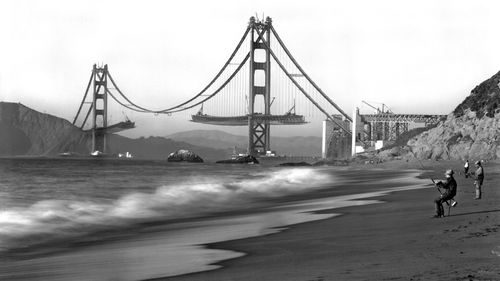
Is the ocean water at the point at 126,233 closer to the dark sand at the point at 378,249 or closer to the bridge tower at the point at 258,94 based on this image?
the dark sand at the point at 378,249

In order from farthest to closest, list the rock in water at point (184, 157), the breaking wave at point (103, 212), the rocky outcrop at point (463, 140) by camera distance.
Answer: the rock in water at point (184, 157) < the rocky outcrop at point (463, 140) < the breaking wave at point (103, 212)

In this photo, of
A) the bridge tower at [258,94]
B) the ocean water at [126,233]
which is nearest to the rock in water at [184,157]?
the bridge tower at [258,94]

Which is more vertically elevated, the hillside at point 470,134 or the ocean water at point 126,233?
the hillside at point 470,134

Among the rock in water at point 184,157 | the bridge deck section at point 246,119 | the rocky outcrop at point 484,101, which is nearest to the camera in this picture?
the rocky outcrop at point 484,101

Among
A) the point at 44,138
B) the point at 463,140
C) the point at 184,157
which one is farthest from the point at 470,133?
the point at 44,138

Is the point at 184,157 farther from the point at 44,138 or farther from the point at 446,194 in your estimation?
the point at 446,194

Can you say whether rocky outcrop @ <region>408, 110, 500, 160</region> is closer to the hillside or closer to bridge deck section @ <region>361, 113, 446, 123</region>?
the hillside

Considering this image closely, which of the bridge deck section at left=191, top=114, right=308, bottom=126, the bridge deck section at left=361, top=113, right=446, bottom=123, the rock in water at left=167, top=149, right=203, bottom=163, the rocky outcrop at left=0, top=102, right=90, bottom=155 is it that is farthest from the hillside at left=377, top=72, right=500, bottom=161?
the rocky outcrop at left=0, top=102, right=90, bottom=155

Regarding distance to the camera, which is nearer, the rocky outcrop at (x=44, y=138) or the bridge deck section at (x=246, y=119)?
the bridge deck section at (x=246, y=119)

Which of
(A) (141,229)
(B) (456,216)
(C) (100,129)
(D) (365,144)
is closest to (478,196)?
(B) (456,216)

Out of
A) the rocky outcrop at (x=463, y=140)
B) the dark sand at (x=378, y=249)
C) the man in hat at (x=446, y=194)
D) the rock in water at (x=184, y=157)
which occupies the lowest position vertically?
the rock in water at (x=184, y=157)
